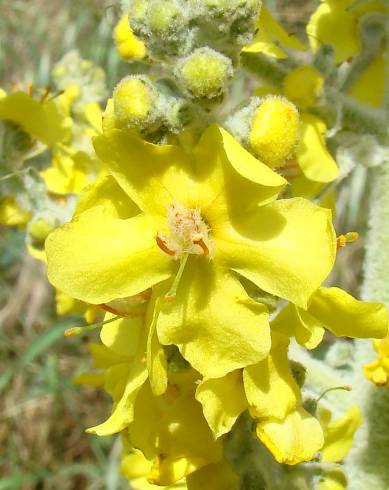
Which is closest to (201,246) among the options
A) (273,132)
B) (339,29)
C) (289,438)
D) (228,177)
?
(228,177)

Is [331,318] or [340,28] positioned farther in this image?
[340,28]

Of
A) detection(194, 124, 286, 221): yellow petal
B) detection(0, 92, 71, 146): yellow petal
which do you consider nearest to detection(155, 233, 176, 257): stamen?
detection(194, 124, 286, 221): yellow petal

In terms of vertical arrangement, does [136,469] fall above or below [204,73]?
below

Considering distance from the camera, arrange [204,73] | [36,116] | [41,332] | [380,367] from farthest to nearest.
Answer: [41,332]
[36,116]
[380,367]
[204,73]

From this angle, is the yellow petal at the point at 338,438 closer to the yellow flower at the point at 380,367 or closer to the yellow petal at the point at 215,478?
the yellow flower at the point at 380,367

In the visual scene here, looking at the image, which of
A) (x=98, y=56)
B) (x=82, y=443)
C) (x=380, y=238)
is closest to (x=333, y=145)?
(x=380, y=238)

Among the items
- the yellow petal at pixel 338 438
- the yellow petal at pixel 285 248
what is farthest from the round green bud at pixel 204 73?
the yellow petal at pixel 338 438

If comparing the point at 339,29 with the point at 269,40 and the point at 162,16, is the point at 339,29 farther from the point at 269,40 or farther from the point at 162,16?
the point at 162,16

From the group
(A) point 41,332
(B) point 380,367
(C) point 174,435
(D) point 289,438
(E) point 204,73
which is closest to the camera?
(E) point 204,73

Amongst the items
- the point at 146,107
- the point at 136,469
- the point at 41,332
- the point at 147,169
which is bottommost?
the point at 41,332
